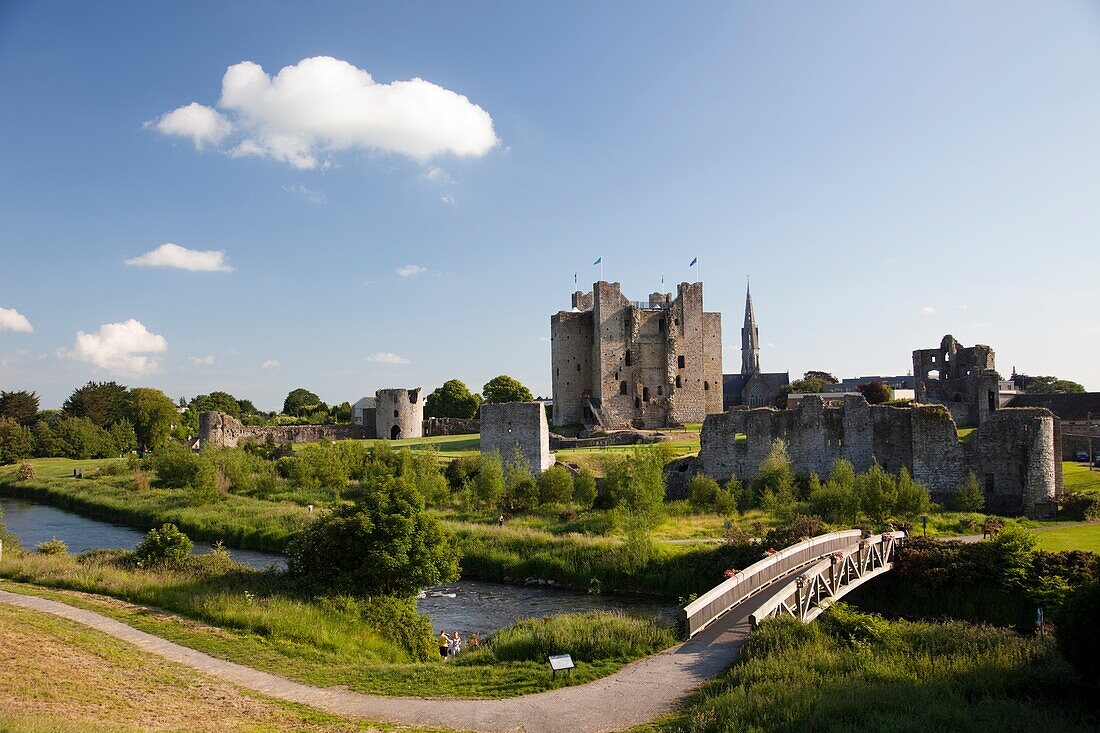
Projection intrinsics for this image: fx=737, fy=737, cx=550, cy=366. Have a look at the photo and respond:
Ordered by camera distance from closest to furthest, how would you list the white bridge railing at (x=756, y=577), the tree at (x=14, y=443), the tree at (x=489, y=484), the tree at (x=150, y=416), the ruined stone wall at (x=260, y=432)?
the white bridge railing at (x=756, y=577), the tree at (x=489, y=484), the ruined stone wall at (x=260, y=432), the tree at (x=14, y=443), the tree at (x=150, y=416)

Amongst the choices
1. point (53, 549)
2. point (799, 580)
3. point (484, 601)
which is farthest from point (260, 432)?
point (799, 580)

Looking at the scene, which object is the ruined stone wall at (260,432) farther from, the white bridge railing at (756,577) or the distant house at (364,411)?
the white bridge railing at (756,577)

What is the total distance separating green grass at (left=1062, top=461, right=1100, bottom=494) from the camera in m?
29.9

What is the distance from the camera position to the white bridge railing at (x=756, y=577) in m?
13.7

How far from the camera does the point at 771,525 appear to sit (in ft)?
90.6

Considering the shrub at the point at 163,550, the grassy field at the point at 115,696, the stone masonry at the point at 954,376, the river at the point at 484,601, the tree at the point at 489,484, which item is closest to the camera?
the grassy field at the point at 115,696

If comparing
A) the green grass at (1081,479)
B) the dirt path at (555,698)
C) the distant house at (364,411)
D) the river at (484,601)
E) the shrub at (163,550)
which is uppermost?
the distant house at (364,411)

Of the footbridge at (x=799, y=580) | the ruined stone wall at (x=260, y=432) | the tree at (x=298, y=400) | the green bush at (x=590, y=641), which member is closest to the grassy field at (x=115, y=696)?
the green bush at (x=590, y=641)

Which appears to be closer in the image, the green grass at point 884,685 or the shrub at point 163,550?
the green grass at point 884,685

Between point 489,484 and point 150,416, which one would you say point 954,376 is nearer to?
point 489,484

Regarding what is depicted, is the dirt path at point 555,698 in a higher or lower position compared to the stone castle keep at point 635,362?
lower

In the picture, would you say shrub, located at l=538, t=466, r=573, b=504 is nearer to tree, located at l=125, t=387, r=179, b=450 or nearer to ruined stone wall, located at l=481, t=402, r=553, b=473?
ruined stone wall, located at l=481, t=402, r=553, b=473

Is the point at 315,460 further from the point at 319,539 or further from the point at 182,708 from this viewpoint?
the point at 182,708

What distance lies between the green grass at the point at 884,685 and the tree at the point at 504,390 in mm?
58155
